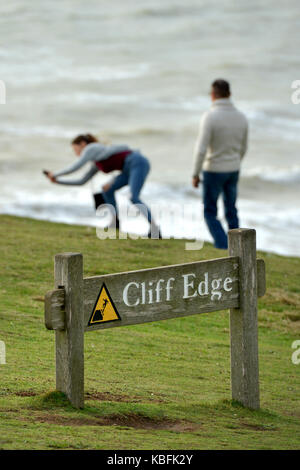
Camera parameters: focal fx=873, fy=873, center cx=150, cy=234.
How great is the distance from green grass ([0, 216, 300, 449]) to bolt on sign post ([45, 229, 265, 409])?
0.82 ft

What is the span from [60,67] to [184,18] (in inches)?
558

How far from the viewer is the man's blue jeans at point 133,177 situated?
12641 millimetres

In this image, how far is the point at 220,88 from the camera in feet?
40.0

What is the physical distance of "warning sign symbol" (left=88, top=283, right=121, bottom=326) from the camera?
19.2 ft

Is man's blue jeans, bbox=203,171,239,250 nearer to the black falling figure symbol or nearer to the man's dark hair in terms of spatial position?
the man's dark hair

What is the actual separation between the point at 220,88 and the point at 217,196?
1.52m

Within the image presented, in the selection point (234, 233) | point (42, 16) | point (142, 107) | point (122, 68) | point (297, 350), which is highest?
point (42, 16)

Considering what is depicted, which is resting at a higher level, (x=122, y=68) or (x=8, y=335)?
(x=122, y=68)

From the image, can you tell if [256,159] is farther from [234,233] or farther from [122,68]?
[234,233]

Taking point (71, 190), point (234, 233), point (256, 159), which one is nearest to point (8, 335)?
point (234, 233)

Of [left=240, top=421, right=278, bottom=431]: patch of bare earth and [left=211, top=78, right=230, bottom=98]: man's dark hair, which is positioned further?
[left=211, top=78, right=230, bottom=98]: man's dark hair

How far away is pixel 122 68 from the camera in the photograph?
58.7m

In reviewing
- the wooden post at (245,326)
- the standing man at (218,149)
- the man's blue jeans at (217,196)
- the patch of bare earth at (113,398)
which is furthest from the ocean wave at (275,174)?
the patch of bare earth at (113,398)

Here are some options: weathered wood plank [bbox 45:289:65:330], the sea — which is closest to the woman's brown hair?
weathered wood plank [bbox 45:289:65:330]
